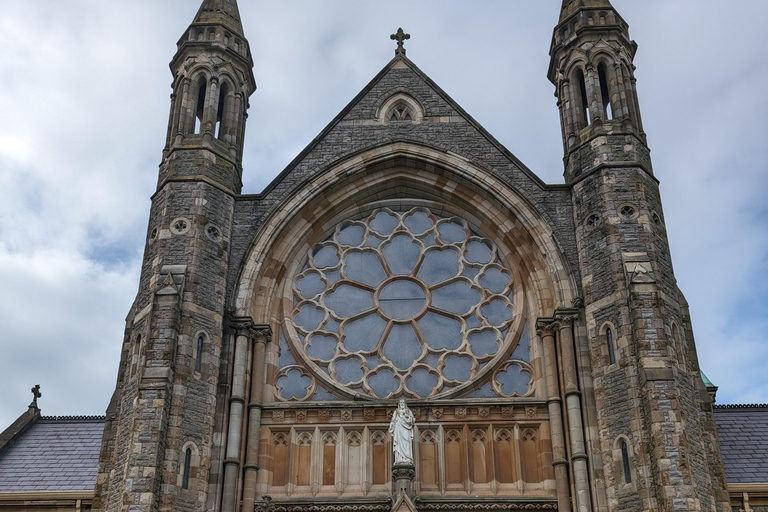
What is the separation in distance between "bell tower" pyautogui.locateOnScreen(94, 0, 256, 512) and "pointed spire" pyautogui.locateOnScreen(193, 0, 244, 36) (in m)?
0.05

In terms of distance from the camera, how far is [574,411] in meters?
18.3

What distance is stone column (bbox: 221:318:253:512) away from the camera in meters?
17.8

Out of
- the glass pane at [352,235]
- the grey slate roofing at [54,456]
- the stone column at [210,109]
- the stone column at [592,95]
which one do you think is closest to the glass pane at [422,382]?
the glass pane at [352,235]

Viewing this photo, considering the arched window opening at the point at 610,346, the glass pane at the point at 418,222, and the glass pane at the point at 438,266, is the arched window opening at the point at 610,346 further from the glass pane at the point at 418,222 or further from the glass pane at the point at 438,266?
the glass pane at the point at 418,222

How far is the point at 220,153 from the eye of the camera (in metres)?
21.6

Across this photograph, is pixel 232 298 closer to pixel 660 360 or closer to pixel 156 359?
pixel 156 359

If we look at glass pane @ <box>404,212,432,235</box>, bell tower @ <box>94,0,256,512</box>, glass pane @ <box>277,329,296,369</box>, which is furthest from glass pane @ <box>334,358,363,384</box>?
glass pane @ <box>404,212,432,235</box>

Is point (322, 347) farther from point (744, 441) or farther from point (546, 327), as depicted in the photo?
point (744, 441)

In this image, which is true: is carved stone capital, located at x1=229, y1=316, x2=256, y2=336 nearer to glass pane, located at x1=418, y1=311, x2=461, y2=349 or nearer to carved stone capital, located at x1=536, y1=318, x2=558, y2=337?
glass pane, located at x1=418, y1=311, x2=461, y2=349

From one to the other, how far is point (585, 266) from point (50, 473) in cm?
1338

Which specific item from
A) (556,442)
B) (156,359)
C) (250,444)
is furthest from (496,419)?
(156,359)

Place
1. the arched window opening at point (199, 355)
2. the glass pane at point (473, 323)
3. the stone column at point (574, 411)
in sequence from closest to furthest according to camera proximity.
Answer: the stone column at point (574, 411) → the arched window opening at point (199, 355) → the glass pane at point (473, 323)

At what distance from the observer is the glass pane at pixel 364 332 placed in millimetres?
20297

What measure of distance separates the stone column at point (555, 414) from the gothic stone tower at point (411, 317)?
0.14 ft
